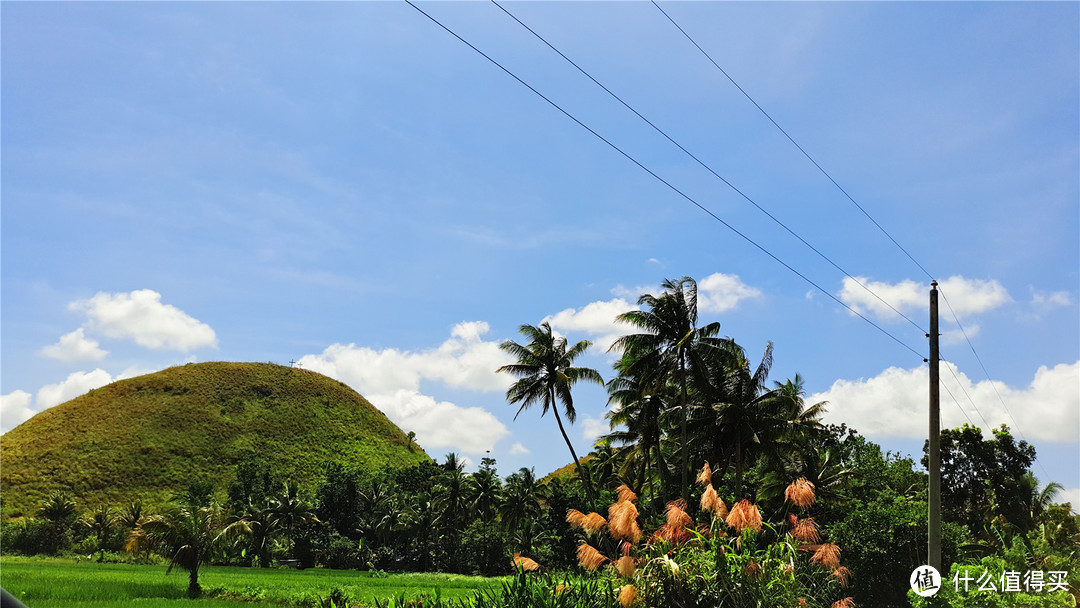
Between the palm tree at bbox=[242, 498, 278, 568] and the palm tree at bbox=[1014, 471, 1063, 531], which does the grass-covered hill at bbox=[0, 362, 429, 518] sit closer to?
the palm tree at bbox=[242, 498, 278, 568]

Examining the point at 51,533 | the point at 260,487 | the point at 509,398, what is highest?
the point at 509,398

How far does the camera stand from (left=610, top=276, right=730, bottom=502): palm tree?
34594mm

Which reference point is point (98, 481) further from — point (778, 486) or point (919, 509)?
point (919, 509)

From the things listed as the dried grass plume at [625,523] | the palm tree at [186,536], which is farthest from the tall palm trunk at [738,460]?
the palm tree at [186,536]

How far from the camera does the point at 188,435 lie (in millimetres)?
113375

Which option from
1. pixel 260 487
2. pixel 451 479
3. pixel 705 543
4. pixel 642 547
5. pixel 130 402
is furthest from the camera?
pixel 130 402

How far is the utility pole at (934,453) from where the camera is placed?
1666 cm

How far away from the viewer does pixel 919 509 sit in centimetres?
2694

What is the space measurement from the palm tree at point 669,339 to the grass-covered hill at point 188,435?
7844 centimetres

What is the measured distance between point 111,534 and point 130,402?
6214 centimetres

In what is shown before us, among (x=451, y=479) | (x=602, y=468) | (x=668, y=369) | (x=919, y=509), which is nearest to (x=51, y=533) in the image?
(x=451, y=479)

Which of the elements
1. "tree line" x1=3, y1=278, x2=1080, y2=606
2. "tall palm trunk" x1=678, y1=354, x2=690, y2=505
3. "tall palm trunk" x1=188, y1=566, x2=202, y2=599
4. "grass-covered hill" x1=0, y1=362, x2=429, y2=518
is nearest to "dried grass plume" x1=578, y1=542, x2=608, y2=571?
"tree line" x1=3, y1=278, x2=1080, y2=606

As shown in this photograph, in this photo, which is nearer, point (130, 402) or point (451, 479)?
point (451, 479)

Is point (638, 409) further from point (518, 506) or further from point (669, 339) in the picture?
point (518, 506)
